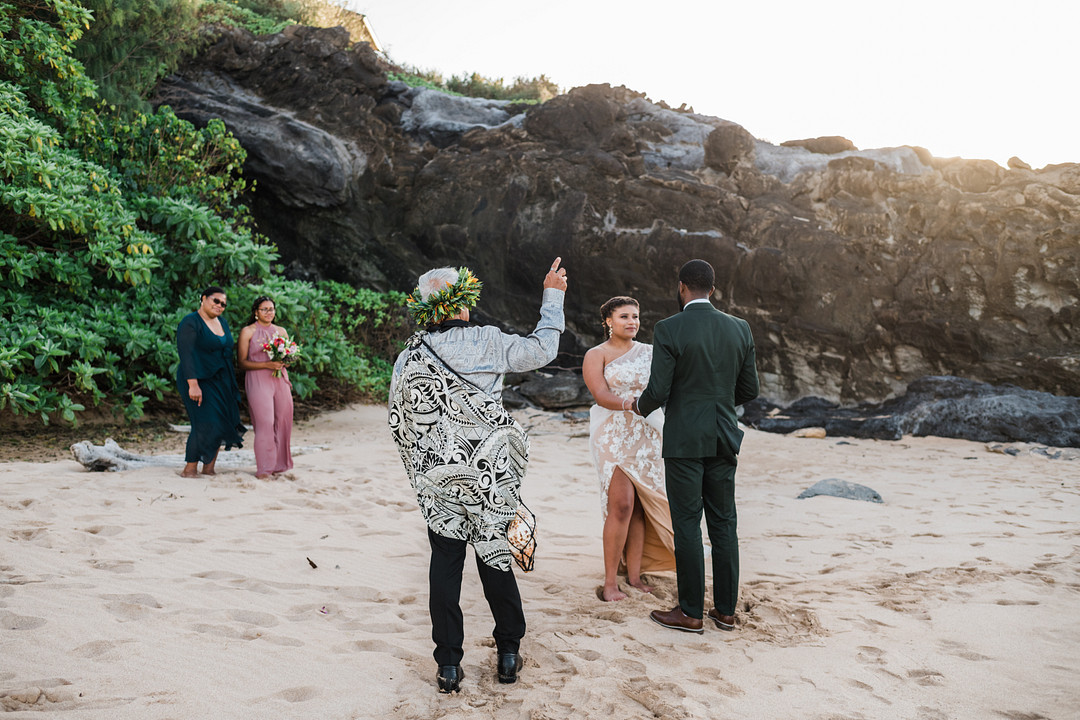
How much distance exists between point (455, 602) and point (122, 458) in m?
5.31

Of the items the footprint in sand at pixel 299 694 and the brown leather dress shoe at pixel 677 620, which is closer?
the footprint in sand at pixel 299 694

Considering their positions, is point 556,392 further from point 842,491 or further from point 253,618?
point 253,618

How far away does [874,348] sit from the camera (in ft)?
39.8

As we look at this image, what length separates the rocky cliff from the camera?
11.5 meters

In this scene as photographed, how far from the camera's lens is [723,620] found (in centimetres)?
352

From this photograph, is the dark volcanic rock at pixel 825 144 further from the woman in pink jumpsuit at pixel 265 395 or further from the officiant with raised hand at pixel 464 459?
the officiant with raised hand at pixel 464 459

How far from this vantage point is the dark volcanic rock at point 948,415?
9.06 meters

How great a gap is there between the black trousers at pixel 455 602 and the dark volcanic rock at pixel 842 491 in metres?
4.55

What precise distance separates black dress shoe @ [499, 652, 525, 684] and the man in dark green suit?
959mm

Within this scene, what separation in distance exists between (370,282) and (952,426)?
10.7 m

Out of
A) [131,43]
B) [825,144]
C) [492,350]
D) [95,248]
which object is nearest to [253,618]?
[492,350]

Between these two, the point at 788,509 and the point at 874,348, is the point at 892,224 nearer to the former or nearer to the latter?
the point at 874,348

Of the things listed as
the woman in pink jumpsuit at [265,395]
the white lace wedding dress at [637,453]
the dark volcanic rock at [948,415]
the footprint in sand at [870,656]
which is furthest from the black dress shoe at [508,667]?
the dark volcanic rock at [948,415]

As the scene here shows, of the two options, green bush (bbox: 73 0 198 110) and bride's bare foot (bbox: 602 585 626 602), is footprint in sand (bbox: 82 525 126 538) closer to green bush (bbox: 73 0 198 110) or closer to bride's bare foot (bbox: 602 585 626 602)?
bride's bare foot (bbox: 602 585 626 602)
